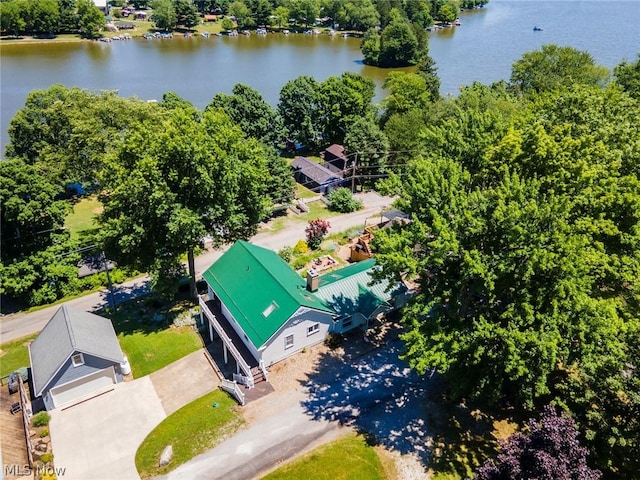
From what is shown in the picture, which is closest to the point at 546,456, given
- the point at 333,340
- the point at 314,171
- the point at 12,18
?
the point at 333,340

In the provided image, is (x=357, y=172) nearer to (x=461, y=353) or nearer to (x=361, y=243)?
(x=361, y=243)

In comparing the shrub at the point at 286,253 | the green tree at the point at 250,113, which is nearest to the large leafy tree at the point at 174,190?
the shrub at the point at 286,253

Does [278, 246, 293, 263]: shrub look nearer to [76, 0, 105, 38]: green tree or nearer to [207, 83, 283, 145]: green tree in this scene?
[207, 83, 283, 145]: green tree

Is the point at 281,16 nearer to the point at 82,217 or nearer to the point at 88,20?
the point at 88,20

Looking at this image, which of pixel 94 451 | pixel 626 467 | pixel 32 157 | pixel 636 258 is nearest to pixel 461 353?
pixel 626 467

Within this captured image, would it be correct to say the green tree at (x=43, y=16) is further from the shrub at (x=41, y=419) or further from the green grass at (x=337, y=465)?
the green grass at (x=337, y=465)

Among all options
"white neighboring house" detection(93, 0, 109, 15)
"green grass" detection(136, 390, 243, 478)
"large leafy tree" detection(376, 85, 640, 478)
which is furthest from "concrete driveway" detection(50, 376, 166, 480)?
"white neighboring house" detection(93, 0, 109, 15)
